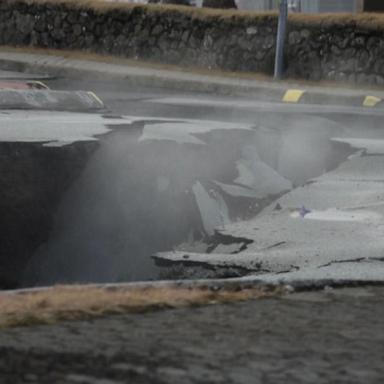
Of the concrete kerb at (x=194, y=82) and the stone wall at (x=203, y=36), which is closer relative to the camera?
the concrete kerb at (x=194, y=82)

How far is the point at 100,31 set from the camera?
22609 mm

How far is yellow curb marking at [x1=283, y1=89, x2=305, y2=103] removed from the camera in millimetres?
18156

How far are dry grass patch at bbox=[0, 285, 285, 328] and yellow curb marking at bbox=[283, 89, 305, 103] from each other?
1281 centimetres

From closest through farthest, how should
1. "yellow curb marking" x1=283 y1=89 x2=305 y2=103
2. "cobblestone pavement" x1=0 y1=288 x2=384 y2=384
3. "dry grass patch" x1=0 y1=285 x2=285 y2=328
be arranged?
"cobblestone pavement" x1=0 y1=288 x2=384 y2=384, "dry grass patch" x1=0 y1=285 x2=285 y2=328, "yellow curb marking" x1=283 y1=89 x2=305 y2=103

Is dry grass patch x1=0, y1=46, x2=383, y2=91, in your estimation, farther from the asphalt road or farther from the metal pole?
the asphalt road

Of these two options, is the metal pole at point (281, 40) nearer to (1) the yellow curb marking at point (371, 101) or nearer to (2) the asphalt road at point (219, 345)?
(1) the yellow curb marking at point (371, 101)

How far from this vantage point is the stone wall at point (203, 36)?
781 inches

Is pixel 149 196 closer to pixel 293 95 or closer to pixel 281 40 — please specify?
pixel 293 95

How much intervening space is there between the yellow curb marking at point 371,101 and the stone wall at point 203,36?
172 cm

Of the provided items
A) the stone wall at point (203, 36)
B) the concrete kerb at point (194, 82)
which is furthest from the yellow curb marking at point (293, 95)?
the stone wall at point (203, 36)

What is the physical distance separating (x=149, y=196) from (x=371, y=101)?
31.3ft

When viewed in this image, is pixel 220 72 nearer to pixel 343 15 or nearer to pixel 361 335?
pixel 343 15

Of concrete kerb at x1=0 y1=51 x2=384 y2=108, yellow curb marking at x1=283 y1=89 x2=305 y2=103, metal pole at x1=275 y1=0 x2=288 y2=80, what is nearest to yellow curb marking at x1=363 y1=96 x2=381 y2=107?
concrete kerb at x1=0 y1=51 x2=384 y2=108

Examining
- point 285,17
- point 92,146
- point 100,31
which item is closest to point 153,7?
point 100,31
